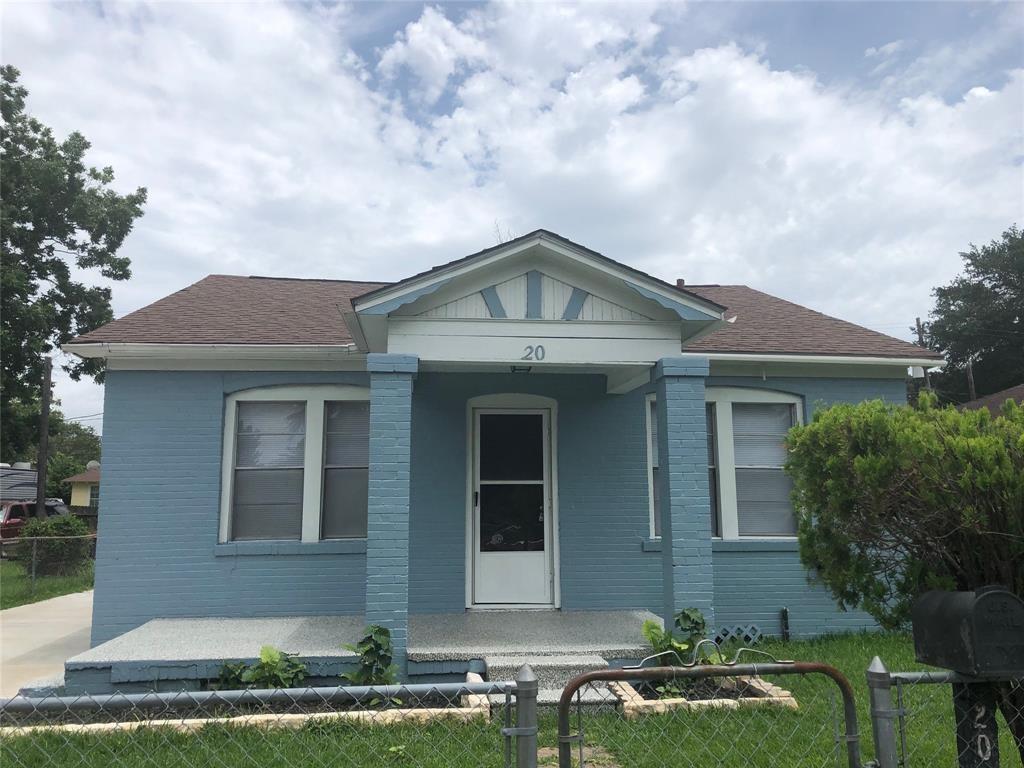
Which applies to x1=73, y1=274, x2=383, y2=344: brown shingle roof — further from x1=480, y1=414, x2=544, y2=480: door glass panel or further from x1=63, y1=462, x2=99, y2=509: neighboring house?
x1=63, y1=462, x2=99, y2=509: neighboring house

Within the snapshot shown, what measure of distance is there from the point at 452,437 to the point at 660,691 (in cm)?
364

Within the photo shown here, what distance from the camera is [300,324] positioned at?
350 inches

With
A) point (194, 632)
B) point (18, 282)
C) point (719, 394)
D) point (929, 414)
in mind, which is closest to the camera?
point (929, 414)

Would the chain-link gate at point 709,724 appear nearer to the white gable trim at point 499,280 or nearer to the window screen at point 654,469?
the window screen at point 654,469

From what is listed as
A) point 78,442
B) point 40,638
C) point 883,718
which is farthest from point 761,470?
point 78,442

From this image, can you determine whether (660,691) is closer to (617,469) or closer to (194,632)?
(617,469)

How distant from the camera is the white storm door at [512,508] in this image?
8.11 metres

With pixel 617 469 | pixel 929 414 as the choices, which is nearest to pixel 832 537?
pixel 929 414

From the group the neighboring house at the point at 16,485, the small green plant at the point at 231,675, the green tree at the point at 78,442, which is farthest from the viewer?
the green tree at the point at 78,442

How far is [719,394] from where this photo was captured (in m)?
8.75

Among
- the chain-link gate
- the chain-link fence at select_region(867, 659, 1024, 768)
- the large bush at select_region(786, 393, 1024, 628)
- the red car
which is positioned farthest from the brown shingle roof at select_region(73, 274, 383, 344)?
the red car

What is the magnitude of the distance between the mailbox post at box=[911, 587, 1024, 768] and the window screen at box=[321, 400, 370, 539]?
20.4ft

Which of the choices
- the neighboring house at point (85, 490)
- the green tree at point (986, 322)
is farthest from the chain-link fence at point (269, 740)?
the green tree at point (986, 322)

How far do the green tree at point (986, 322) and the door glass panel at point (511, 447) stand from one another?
1452 inches
